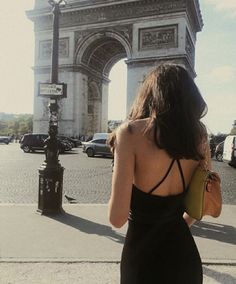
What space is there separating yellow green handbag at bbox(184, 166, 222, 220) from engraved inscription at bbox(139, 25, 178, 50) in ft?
130

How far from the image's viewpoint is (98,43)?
1853 inches

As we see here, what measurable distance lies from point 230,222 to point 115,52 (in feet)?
152

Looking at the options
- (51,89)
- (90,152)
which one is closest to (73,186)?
(51,89)

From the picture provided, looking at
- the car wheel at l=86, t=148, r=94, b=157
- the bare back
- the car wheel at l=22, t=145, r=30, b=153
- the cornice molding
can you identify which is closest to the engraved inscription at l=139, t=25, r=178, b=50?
the cornice molding

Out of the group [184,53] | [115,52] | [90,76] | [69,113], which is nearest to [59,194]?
[184,53]

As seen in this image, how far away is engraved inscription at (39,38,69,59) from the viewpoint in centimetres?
4609

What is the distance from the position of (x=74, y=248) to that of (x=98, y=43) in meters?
43.1

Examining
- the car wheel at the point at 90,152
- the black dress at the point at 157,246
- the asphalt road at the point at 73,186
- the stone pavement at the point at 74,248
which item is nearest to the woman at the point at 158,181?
the black dress at the point at 157,246

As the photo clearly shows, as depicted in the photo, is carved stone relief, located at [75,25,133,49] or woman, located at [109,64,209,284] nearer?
woman, located at [109,64,209,284]

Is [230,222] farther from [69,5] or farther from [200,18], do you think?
[200,18]

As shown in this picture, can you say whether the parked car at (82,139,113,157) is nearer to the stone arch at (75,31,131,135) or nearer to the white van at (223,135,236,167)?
the white van at (223,135,236,167)

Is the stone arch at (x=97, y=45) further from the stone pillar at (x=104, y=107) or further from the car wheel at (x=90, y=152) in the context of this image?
the car wheel at (x=90, y=152)

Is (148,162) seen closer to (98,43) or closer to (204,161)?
(204,161)

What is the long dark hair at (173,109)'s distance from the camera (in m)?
1.96
